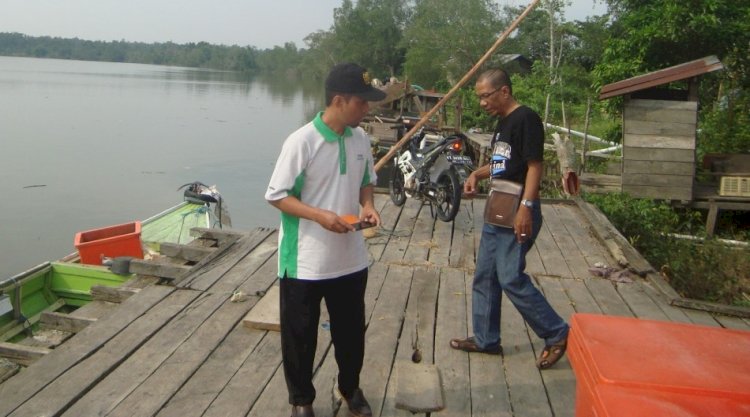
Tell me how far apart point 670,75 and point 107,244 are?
725 centimetres

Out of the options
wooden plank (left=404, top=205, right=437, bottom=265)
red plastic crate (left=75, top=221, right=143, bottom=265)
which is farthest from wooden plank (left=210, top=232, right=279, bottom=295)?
red plastic crate (left=75, top=221, right=143, bottom=265)

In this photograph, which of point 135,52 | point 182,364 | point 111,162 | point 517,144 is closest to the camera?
point 517,144

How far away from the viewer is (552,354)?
3346 mm

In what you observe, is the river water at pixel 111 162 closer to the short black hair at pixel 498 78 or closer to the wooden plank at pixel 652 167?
the wooden plank at pixel 652 167

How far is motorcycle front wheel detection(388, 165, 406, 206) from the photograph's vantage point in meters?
7.72

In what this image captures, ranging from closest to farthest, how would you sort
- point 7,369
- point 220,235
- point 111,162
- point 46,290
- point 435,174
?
point 7,369
point 46,290
point 220,235
point 435,174
point 111,162

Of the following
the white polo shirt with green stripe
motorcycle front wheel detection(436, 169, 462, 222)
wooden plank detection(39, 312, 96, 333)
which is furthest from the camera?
motorcycle front wheel detection(436, 169, 462, 222)

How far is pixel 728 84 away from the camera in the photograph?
1149cm

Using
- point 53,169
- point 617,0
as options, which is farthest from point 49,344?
point 53,169

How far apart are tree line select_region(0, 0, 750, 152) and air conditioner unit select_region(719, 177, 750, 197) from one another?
6.87ft

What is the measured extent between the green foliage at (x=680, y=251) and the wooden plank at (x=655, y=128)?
917 millimetres

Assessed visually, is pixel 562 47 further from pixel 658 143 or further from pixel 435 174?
pixel 435 174

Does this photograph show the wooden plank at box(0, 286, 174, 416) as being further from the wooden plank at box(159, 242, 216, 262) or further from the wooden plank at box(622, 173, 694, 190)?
the wooden plank at box(622, 173, 694, 190)

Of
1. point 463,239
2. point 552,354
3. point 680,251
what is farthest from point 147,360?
point 680,251
